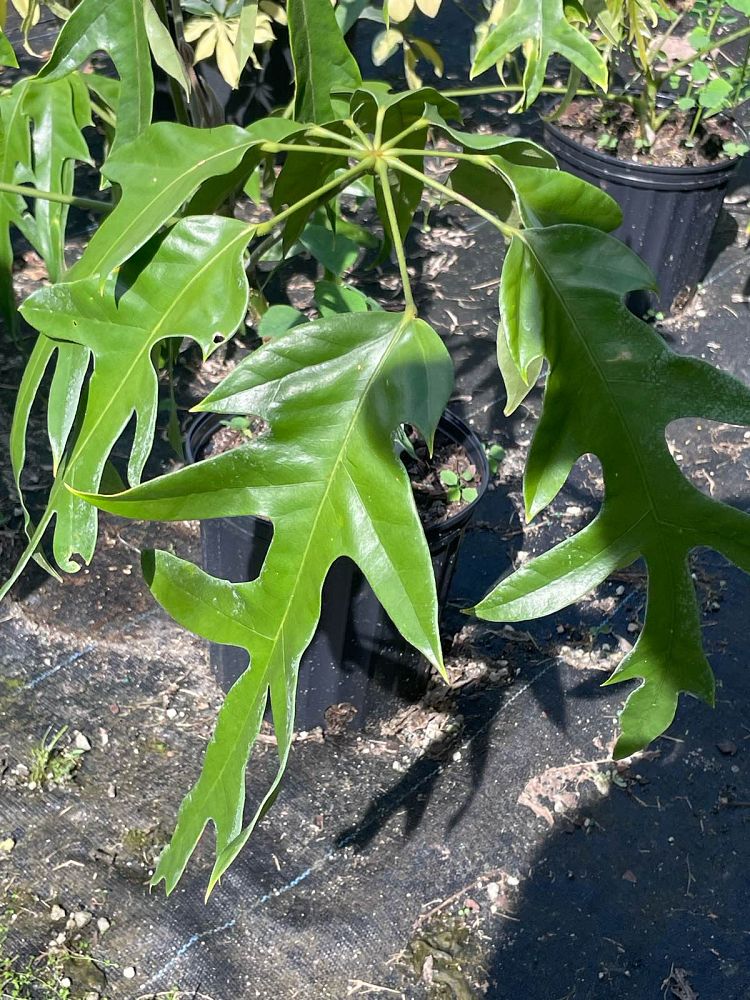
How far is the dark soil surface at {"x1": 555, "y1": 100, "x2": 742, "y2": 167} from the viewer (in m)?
2.42

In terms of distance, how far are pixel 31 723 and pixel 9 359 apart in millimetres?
976

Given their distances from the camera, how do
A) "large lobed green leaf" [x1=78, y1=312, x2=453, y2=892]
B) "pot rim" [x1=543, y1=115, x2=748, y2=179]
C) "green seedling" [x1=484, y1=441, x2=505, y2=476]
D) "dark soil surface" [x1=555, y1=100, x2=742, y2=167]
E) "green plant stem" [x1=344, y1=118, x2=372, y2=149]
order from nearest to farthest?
"large lobed green leaf" [x1=78, y1=312, x2=453, y2=892], "green plant stem" [x1=344, y1=118, x2=372, y2=149], "green seedling" [x1=484, y1=441, x2=505, y2=476], "pot rim" [x1=543, y1=115, x2=748, y2=179], "dark soil surface" [x1=555, y1=100, x2=742, y2=167]

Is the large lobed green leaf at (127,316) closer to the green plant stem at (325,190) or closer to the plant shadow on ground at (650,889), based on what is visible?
the green plant stem at (325,190)

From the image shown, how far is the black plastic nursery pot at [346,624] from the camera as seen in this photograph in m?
1.35

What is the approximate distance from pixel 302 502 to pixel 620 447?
11.9 inches

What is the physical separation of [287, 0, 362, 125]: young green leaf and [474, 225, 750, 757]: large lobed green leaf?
1.05 feet

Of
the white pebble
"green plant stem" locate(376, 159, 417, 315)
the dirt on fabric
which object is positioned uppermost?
"green plant stem" locate(376, 159, 417, 315)

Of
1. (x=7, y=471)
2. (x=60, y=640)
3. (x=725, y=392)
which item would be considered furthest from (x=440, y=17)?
(x=725, y=392)

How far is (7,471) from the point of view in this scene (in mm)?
1932

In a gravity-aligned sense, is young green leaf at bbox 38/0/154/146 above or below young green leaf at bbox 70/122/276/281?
above

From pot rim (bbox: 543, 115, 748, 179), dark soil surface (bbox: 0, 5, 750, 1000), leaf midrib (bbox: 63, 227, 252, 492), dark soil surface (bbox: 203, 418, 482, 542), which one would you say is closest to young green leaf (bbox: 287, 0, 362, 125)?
leaf midrib (bbox: 63, 227, 252, 492)

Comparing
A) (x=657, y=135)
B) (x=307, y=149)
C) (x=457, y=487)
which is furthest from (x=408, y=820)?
(x=657, y=135)

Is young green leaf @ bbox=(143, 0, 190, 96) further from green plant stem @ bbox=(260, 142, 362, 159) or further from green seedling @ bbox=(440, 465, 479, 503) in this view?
green seedling @ bbox=(440, 465, 479, 503)

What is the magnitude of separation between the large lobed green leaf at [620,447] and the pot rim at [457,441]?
40 cm
